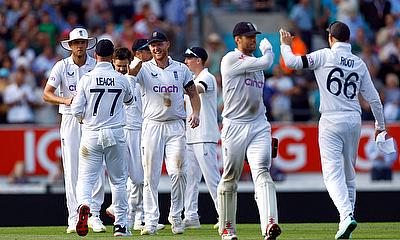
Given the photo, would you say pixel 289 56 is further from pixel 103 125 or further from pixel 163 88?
pixel 103 125

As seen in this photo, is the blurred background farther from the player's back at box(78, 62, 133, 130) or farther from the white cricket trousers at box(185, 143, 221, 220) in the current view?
the player's back at box(78, 62, 133, 130)

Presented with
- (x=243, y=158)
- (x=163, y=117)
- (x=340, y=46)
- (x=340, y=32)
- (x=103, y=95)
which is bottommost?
(x=243, y=158)

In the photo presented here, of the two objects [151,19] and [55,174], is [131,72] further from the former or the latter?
[151,19]

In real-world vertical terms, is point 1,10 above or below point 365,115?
above

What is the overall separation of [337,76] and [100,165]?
2869 mm

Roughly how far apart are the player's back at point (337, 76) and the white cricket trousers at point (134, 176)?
2843 millimetres

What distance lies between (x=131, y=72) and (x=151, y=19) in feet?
35.0

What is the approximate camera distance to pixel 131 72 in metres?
14.2

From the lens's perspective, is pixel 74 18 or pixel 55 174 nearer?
pixel 55 174

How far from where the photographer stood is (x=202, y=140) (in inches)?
616

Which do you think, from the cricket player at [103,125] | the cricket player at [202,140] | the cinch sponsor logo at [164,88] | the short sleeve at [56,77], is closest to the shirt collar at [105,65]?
the cricket player at [103,125]

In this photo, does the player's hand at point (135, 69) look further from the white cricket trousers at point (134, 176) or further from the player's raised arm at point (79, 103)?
the white cricket trousers at point (134, 176)

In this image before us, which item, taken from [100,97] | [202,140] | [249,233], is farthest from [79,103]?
[249,233]

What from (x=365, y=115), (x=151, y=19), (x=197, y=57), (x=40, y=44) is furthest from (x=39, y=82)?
(x=197, y=57)
